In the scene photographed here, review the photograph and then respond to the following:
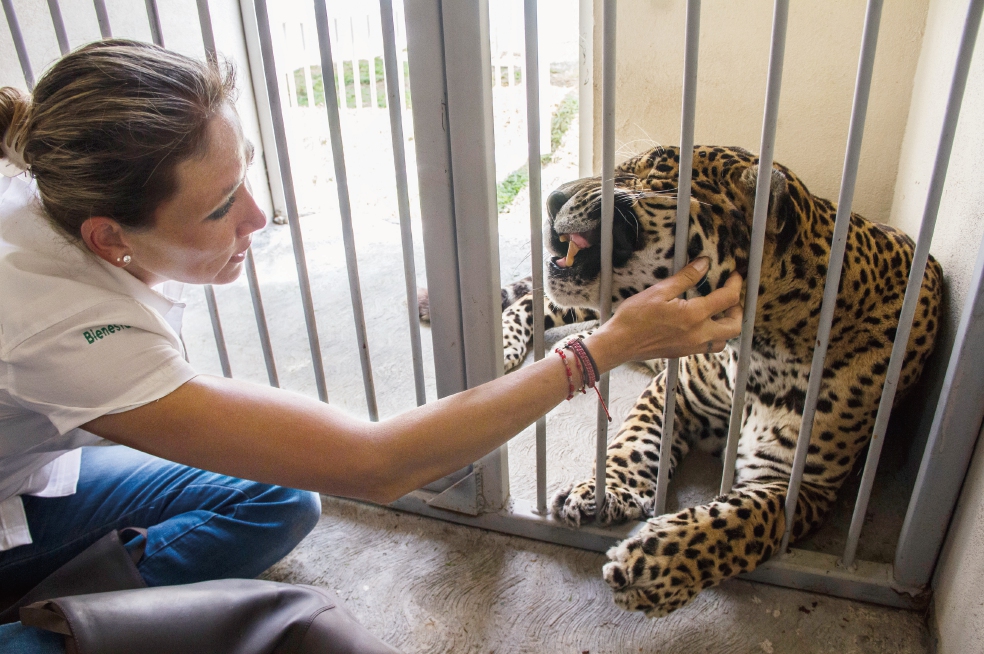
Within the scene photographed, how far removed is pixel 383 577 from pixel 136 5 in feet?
10.6

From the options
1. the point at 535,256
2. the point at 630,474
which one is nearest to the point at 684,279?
the point at 535,256

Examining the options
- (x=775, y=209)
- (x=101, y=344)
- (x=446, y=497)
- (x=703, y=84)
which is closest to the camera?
(x=101, y=344)

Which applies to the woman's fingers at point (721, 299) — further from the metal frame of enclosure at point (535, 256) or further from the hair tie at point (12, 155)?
the hair tie at point (12, 155)

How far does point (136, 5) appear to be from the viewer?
352cm

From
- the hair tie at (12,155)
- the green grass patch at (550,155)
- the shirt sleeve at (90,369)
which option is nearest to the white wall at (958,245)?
the shirt sleeve at (90,369)

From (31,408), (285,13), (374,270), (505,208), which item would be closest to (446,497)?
(31,408)

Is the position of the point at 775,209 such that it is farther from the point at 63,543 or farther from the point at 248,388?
the point at 63,543

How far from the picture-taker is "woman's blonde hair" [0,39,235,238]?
1.11 meters

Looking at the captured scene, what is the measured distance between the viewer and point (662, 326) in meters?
1.29

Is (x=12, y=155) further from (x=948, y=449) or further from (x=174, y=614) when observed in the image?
(x=948, y=449)

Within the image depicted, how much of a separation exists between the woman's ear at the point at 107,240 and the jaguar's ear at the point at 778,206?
115 centimetres

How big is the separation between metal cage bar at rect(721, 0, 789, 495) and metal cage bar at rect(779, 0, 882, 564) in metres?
0.12

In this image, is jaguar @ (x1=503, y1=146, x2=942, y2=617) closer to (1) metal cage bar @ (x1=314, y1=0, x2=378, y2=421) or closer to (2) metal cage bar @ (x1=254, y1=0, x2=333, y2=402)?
(1) metal cage bar @ (x1=314, y1=0, x2=378, y2=421)

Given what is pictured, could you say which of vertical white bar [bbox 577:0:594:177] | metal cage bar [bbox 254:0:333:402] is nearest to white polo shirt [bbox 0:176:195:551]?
metal cage bar [bbox 254:0:333:402]
